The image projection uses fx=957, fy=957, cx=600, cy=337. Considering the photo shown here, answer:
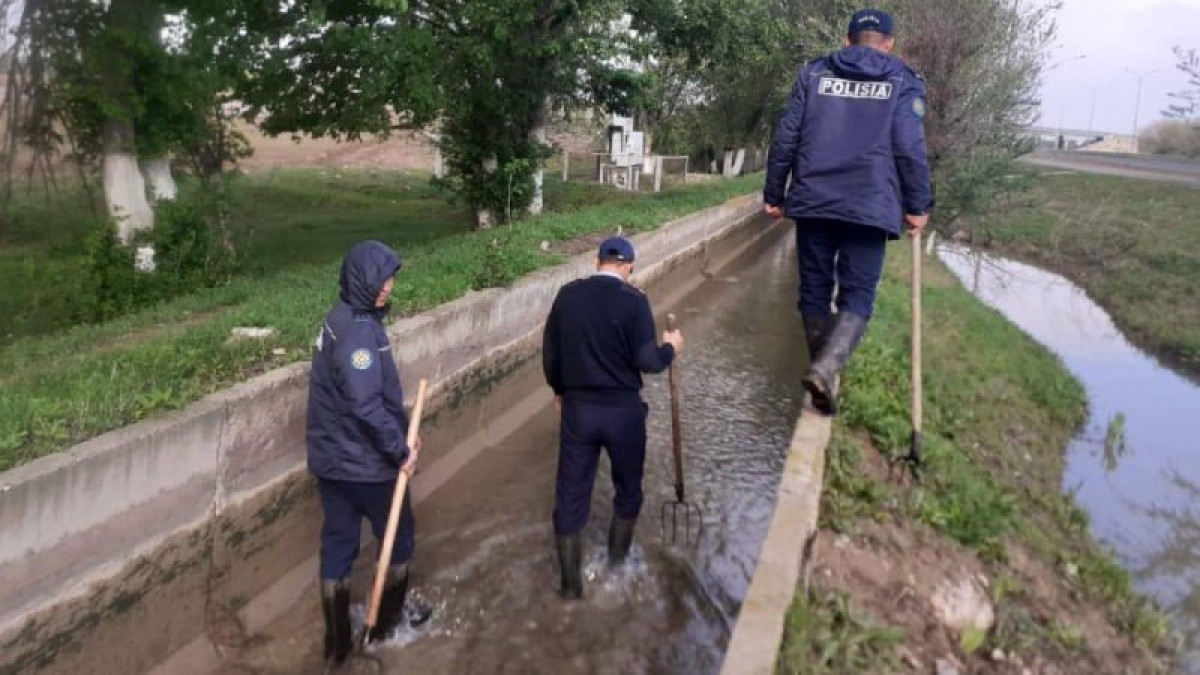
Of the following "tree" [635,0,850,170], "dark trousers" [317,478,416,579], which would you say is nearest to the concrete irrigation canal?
"dark trousers" [317,478,416,579]

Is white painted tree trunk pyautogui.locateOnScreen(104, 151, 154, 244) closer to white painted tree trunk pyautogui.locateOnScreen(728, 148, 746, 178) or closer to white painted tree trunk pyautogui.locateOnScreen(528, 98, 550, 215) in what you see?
white painted tree trunk pyautogui.locateOnScreen(528, 98, 550, 215)

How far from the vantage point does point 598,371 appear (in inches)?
197

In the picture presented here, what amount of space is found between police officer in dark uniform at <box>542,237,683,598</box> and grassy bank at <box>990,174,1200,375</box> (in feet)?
50.0

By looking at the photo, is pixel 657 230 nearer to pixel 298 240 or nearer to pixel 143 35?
pixel 298 240

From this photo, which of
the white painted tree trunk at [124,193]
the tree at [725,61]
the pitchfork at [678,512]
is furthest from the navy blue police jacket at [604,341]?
the tree at [725,61]

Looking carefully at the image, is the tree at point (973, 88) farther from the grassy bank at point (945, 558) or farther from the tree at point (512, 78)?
the grassy bank at point (945, 558)

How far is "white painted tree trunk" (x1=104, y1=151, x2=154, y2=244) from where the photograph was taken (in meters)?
10.6

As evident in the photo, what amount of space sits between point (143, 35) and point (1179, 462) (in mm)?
12221

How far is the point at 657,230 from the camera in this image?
51.0 ft

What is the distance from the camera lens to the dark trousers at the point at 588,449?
5098mm

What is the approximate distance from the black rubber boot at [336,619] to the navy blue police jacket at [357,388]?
60 centimetres

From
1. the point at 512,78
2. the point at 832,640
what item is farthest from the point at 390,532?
the point at 512,78

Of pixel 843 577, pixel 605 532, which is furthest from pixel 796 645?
pixel 605 532

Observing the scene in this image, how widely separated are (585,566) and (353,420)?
1.99 meters
